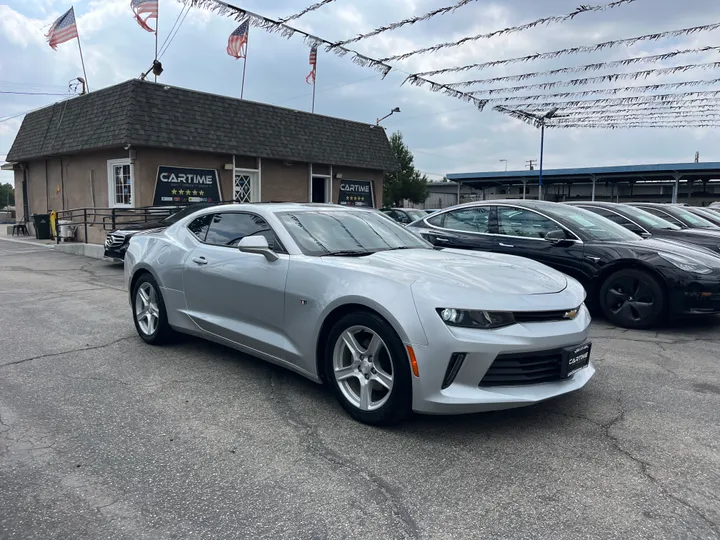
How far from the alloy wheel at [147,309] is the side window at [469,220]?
14.8ft

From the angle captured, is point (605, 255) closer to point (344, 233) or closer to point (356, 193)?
point (344, 233)

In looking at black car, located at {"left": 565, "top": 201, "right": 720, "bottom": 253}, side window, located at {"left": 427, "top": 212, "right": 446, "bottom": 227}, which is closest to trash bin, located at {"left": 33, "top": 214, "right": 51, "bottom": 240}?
side window, located at {"left": 427, "top": 212, "right": 446, "bottom": 227}

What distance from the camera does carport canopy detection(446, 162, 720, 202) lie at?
39750mm

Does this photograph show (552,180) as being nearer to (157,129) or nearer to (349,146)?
(349,146)

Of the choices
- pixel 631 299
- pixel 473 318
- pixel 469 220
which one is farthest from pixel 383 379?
pixel 469 220

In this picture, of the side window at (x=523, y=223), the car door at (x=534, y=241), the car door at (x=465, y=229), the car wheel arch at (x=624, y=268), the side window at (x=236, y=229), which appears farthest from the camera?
the car door at (x=465, y=229)

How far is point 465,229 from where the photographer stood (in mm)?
8047

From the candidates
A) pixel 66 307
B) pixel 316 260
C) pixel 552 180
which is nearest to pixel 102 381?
pixel 316 260

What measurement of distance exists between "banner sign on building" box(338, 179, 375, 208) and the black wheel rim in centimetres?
1444

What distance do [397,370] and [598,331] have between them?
395cm

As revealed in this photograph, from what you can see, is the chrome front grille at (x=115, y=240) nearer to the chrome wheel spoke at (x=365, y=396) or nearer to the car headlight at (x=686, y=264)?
the chrome wheel spoke at (x=365, y=396)

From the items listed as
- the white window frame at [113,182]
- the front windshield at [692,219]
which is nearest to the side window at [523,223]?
the front windshield at [692,219]

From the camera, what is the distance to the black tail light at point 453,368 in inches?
125

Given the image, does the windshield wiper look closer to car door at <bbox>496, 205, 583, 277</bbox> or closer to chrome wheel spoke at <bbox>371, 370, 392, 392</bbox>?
chrome wheel spoke at <bbox>371, 370, 392, 392</bbox>
